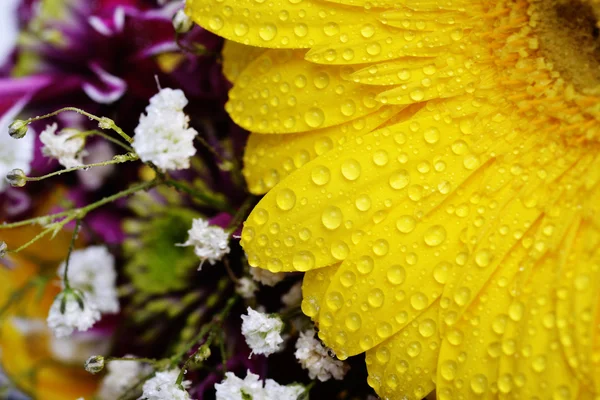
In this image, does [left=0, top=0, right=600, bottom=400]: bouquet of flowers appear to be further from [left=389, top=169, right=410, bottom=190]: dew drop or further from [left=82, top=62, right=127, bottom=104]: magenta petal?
[left=82, top=62, right=127, bottom=104]: magenta petal

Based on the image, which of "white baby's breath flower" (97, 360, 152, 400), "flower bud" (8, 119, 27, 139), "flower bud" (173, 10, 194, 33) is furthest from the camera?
"white baby's breath flower" (97, 360, 152, 400)

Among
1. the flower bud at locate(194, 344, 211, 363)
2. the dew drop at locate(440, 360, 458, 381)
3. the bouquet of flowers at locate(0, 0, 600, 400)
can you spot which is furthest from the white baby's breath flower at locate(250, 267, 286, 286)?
the dew drop at locate(440, 360, 458, 381)

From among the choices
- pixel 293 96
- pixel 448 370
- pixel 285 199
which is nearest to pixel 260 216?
pixel 285 199

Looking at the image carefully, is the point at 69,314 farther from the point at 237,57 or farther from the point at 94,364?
the point at 237,57

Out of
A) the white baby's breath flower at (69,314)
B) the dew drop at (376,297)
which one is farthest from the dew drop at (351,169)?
the white baby's breath flower at (69,314)

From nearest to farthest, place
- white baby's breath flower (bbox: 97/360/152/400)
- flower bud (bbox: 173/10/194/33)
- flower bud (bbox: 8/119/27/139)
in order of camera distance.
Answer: flower bud (bbox: 8/119/27/139)
flower bud (bbox: 173/10/194/33)
white baby's breath flower (bbox: 97/360/152/400)

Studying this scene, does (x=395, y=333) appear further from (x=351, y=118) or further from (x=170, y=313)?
(x=170, y=313)
